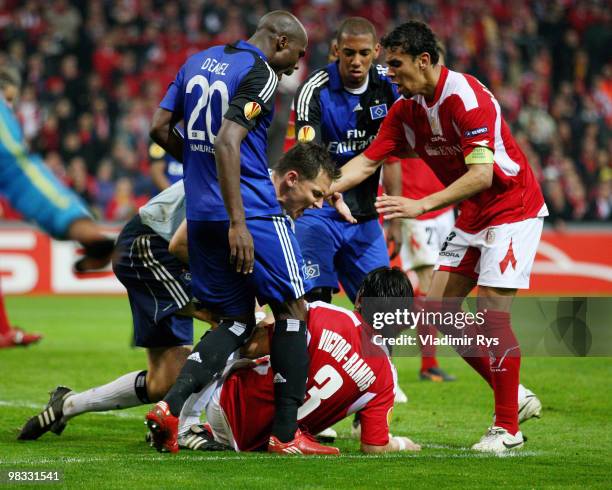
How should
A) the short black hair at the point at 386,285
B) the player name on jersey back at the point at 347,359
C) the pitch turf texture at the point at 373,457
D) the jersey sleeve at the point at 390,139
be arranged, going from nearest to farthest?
the pitch turf texture at the point at 373,457 < the player name on jersey back at the point at 347,359 < the short black hair at the point at 386,285 < the jersey sleeve at the point at 390,139

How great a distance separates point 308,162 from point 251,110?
0.55 m

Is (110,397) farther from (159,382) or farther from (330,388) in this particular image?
(330,388)

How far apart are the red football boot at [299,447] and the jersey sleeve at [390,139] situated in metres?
1.96

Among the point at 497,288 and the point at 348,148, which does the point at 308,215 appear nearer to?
the point at 348,148

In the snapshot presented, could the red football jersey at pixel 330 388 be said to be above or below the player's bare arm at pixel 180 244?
below

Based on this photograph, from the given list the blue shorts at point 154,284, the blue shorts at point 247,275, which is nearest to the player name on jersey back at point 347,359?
the blue shorts at point 247,275

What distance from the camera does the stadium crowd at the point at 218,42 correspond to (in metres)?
18.5

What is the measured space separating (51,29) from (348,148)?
15.0 metres

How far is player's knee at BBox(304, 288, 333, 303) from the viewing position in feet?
24.1

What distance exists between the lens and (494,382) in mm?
6016

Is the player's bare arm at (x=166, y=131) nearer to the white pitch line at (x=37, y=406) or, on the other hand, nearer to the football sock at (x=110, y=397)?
the football sock at (x=110, y=397)

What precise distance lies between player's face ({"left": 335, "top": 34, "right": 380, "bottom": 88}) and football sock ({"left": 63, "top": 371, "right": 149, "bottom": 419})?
8.46ft

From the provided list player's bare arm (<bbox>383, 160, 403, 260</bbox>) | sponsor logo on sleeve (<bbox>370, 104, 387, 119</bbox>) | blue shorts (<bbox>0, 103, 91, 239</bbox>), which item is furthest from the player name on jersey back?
player's bare arm (<bbox>383, 160, 403, 260</bbox>)

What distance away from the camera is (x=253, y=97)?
541cm
